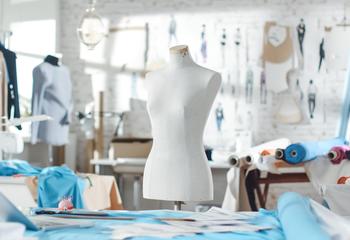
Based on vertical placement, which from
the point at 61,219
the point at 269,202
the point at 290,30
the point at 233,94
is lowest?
the point at 269,202

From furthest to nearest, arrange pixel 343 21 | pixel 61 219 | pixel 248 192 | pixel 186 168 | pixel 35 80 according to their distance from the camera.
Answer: pixel 343 21, pixel 35 80, pixel 248 192, pixel 186 168, pixel 61 219

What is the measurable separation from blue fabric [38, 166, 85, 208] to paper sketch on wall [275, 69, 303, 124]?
307 centimetres

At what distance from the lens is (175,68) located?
366cm

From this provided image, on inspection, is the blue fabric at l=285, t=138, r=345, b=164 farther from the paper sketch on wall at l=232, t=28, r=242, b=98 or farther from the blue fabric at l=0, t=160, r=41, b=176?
the paper sketch on wall at l=232, t=28, r=242, b=98

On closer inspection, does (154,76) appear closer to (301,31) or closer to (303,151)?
(303,151)

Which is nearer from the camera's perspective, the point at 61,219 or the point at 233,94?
the point at 61,219

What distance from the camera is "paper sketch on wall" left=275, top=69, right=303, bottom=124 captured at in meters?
6.78

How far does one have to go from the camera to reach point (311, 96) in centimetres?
678

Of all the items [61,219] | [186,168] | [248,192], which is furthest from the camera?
[248,192]

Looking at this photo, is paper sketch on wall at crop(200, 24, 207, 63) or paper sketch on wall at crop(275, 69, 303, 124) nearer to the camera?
paper sketch on wall at crop(275, 69, 303, 124)

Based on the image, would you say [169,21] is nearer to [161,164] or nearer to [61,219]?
[161,164]

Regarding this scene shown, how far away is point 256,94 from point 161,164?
352 cm

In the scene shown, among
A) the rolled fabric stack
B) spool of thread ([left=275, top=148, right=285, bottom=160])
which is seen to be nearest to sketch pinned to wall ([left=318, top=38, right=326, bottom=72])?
the rolled fabric stack

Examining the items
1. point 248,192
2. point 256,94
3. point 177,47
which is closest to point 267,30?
point 256,94
